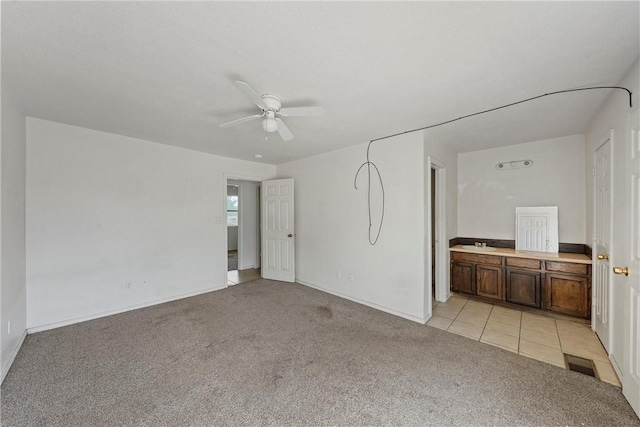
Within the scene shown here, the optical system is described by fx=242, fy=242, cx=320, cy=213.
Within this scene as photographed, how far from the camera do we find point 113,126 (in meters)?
2.96

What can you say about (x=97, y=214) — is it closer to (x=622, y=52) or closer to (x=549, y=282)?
(x=622, y=52)

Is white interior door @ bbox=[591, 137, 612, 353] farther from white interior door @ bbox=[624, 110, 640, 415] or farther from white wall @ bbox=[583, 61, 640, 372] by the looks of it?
white interior door @ bbox=[624, 110, 640, 415]

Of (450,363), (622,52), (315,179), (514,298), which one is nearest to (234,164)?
(315,179)

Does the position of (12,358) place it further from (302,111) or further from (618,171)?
(618,171)

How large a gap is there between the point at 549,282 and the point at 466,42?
131 inches

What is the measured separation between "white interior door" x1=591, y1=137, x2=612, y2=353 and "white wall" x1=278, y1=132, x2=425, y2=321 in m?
1.59

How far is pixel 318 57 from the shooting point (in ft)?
5.30

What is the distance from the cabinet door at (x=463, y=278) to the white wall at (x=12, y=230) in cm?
515

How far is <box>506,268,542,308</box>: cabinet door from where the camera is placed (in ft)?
10.6

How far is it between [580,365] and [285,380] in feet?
8.49

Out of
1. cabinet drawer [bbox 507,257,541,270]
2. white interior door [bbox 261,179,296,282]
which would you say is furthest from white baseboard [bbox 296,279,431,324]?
cabinet drawer [bbox 507,257,541,270]

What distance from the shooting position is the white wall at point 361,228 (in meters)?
3.10

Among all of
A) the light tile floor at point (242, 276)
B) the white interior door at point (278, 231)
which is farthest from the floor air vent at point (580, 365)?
the light tile floor at point (242, 276)

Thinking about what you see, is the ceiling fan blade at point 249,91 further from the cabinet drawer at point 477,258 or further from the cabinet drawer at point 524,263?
the cabinet drawer at point 524,263
